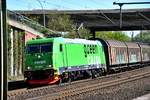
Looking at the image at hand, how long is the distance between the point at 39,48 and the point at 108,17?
56.6 meters

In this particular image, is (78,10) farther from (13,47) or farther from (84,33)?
(13,47)

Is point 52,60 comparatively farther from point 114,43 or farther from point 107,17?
point 107,17

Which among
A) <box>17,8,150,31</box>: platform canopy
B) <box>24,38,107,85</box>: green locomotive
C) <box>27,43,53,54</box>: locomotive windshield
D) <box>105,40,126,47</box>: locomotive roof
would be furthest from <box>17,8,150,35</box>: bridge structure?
<box>27,43,53,54</box>: locomotive windshield

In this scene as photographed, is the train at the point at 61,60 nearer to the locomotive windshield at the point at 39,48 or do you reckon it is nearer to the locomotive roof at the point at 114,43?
the locomotive windshield at the point at 39,48

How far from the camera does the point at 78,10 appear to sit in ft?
257

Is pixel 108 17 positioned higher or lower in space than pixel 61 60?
higher

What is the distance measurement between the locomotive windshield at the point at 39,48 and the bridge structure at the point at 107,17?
4973cm

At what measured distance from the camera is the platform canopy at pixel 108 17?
76625 millimetres

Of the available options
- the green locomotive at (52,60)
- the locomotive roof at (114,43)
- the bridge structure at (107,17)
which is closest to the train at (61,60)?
the green locomotive at (52,60)

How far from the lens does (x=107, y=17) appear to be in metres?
77.8

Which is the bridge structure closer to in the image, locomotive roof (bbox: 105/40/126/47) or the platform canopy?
the platform canopy

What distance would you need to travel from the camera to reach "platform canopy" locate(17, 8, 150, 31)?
7662 centimetres

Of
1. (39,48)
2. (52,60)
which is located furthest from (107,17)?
(52,60)

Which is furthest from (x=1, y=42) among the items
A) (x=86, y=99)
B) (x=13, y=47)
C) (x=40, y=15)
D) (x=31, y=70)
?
(x=40, y=15)
